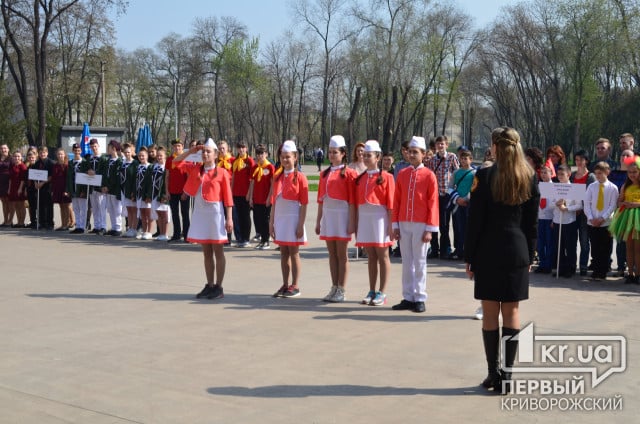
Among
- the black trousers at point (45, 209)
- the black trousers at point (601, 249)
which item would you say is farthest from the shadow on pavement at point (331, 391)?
the black trousers at point (45, 209)

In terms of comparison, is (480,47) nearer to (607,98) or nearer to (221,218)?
(607,98)

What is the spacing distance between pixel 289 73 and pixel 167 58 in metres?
12.9

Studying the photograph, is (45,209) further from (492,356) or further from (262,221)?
(492,356)

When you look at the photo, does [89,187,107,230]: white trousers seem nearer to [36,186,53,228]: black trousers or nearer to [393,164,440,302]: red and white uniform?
[36,186,53,228]: black trousers

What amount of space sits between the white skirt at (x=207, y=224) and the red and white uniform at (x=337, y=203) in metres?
1.37

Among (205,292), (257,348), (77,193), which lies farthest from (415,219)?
(77,193)

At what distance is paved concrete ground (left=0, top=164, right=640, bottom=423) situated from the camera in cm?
596

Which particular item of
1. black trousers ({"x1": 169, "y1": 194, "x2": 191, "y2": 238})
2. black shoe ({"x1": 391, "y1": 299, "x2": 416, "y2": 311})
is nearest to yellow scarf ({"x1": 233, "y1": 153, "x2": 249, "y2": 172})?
black trousers ({"x1": 169, "y1": 194, "x2": 191, "y2": 238})

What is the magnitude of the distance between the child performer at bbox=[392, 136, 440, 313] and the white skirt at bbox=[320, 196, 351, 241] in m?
0.81

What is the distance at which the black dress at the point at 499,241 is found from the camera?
6281 mm

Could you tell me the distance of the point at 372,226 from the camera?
396 inches

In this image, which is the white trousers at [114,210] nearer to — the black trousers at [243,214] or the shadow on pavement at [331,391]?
the black trousers at [243,214]

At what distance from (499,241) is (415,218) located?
3.22 metres

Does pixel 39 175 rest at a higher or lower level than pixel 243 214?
higher
